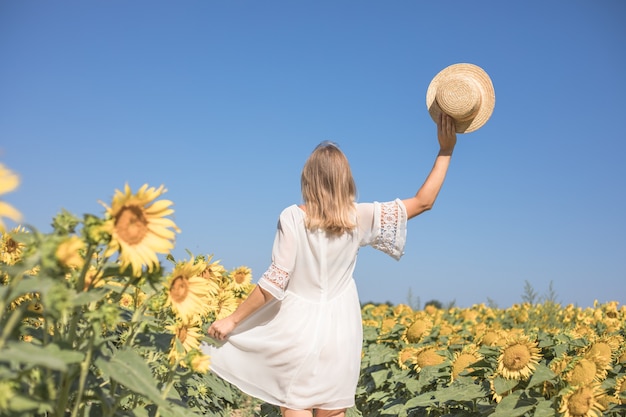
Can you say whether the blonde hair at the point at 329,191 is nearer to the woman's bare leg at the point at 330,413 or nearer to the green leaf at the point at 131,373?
the woman's bare leg at the point at 330,413

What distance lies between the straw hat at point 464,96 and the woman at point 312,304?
1.25ft

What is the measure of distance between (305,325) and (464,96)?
1541 millimetres

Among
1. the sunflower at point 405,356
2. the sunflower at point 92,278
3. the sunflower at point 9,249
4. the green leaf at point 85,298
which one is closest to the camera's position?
the green leaf at point 85,298

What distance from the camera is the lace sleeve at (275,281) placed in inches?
135

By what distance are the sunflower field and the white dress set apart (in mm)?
298

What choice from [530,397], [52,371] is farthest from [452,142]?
[52,371]

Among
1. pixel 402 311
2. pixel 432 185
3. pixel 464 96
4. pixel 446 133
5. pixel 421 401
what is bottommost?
pixel 421 401

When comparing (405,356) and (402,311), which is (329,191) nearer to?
(405,356)

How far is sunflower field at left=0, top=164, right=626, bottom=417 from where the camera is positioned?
172 cm

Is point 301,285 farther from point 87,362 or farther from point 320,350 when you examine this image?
point 87,362

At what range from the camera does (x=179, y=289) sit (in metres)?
2.36

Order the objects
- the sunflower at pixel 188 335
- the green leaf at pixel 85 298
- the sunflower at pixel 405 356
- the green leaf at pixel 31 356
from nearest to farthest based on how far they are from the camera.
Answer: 1. the green leaf at pixel 31 356
2. the green leaf at pixel 85 298
3. the sunflower at pixel 188 335
4. the sunflower at pixel 405 356

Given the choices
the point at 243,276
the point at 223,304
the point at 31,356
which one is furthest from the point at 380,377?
the point at 31,356

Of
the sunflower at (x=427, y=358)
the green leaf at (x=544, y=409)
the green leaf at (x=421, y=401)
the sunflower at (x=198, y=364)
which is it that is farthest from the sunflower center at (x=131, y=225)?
the sunflower at (x=427, y=358)
